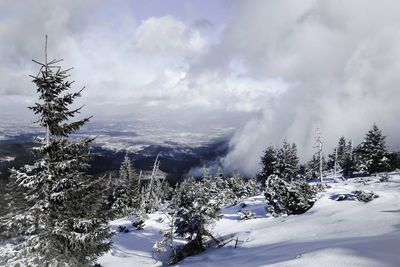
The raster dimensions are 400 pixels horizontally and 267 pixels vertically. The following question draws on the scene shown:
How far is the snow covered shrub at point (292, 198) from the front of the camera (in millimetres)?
18734

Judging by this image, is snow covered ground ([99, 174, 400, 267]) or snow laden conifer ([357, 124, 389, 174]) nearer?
snow covered ground ([99, 174, 400, 267])

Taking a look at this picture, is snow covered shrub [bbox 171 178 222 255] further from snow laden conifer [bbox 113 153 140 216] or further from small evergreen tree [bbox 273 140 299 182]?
snow laden conifer [bbox 113 153 140 216]

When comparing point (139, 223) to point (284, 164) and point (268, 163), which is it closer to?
point (268, 163)

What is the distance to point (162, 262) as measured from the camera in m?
15.4

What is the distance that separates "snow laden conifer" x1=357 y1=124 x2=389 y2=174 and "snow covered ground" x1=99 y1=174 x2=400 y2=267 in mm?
12610

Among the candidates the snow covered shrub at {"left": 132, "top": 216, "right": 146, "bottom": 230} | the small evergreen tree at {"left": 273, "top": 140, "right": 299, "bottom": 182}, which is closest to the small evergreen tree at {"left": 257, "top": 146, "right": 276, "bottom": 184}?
the small evergreen tree at {"left": 273, "top": 140, "right": 299, "bottom": 182}

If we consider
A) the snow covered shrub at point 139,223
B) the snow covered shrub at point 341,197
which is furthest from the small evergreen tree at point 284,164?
the snow covered shrub at point 139,223

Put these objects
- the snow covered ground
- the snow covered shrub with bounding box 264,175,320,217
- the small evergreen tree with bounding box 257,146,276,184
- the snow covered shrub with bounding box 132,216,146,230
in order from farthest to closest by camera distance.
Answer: the small evergreen tree with bounding box 257,146,276,184
the snow covered shrub with bounding box 132,216,146,230
the snow covered shrub with bounding box 264,175,320,217
the snow covered ground

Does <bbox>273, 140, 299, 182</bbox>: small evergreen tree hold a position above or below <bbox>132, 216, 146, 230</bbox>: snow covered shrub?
above

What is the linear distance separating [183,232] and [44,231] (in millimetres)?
9050

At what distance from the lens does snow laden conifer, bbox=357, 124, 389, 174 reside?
30656 millimetres

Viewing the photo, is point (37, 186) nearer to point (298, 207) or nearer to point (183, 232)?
point (183, 232)

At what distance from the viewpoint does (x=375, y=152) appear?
31.2m

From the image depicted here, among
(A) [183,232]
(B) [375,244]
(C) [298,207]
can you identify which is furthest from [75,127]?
(C) [298,207]
